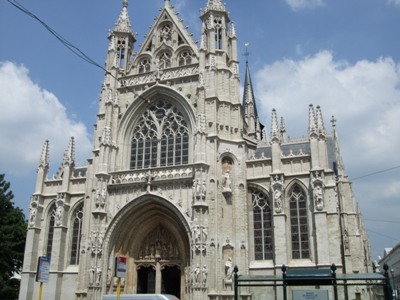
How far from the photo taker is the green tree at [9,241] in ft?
108

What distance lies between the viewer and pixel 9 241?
33.5m

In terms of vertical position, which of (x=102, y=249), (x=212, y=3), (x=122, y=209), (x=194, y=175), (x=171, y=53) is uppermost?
(x=212, y=3)

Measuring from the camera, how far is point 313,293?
44.2ft

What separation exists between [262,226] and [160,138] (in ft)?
28.9

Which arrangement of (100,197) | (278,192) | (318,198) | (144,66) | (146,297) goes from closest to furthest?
(146,297), (318,198), (278,192), (100,197), (144,66)

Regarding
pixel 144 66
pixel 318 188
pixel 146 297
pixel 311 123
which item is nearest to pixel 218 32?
pixel 144 66

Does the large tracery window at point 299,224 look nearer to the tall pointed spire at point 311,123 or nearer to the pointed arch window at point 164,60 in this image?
the tall pointed spire at point 311,123

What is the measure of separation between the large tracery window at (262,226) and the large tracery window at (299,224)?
1.33 m

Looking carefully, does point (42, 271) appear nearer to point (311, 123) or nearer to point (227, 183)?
point (227, 183)

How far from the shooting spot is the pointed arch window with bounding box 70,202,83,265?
28688 millimetres

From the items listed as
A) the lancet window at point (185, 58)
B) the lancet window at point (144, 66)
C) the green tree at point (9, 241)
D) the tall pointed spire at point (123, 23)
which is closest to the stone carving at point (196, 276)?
the lancet window at point (185, 58)

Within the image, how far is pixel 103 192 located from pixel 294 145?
13.1 m

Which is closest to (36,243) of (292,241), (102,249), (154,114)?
(102,249)

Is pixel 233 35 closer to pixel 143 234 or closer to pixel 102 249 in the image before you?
pixel 143 234
